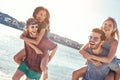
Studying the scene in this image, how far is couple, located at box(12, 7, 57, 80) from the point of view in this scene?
5.98 meters

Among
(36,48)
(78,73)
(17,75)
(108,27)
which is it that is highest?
(108,27)

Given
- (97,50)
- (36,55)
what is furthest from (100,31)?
(36,55)

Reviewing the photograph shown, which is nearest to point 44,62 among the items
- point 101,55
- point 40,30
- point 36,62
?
point 36,62

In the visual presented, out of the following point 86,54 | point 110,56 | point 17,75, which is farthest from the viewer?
point 17,75

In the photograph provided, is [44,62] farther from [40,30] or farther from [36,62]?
[40,30]

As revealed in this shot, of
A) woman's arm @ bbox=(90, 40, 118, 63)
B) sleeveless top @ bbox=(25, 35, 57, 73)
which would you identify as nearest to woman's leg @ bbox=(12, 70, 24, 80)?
sleeveless top @ bbox=(25, 35, 57, 73)

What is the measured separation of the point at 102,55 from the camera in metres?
5.95

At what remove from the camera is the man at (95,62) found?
19.4 feet

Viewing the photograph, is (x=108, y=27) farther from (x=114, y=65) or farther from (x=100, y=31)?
(x=114, y=65)

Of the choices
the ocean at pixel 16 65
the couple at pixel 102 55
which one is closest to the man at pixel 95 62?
the couple at pixel 102 55

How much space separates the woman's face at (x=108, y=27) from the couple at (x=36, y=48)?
2.78 ft

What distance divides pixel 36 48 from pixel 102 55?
1.01 meters

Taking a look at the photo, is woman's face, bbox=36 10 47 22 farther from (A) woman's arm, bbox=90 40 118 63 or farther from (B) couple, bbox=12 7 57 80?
(A) woman's arm, bbox=90 40 118 63

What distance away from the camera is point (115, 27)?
6.00m
